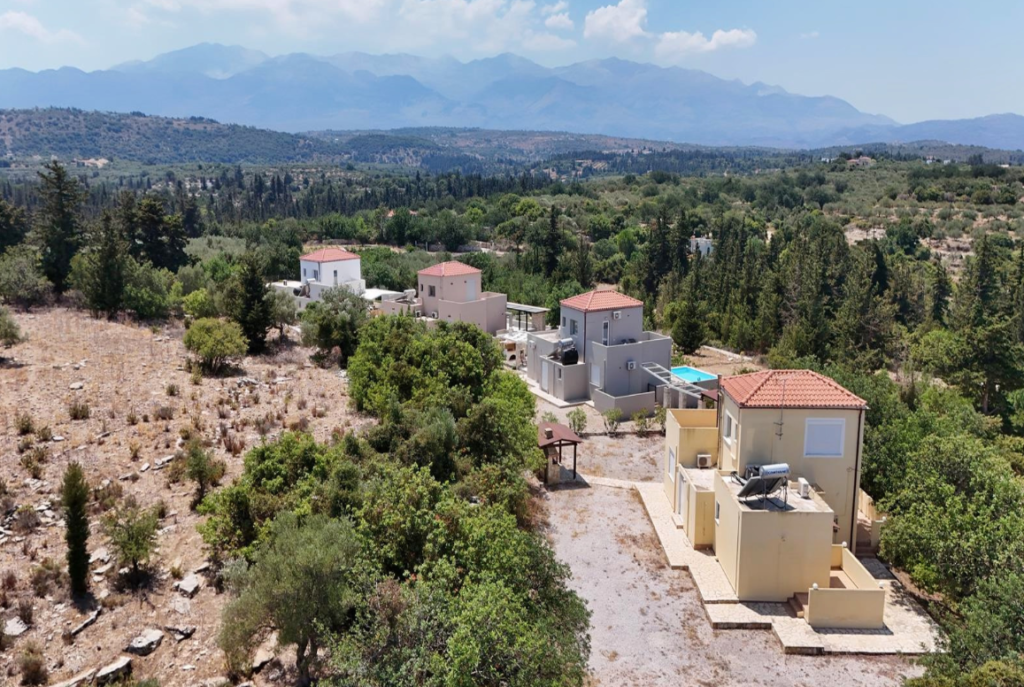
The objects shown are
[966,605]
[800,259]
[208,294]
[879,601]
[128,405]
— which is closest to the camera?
[966,605]

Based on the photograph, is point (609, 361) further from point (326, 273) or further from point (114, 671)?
point (326, 273)

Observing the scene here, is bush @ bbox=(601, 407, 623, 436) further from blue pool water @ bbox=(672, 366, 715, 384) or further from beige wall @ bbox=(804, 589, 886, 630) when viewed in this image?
beige wall @ bbox=(804, 589, 886, 630)

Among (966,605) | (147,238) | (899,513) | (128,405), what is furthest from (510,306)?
(966,605)

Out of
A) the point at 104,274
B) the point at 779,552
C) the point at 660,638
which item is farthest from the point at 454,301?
the point at 660,638

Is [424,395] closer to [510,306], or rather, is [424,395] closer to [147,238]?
[510,306]

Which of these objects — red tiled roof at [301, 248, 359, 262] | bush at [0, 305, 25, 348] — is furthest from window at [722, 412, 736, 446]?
red tiled roof at [301, 248, 359, 262]
